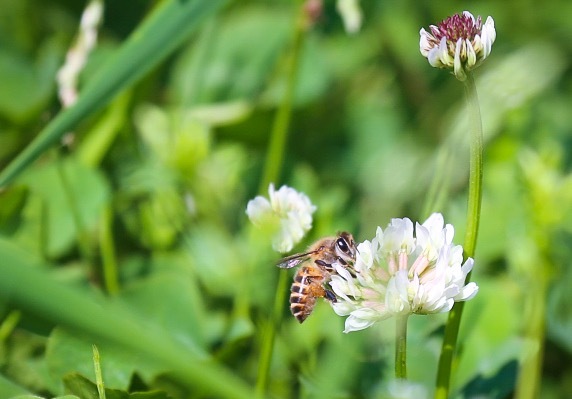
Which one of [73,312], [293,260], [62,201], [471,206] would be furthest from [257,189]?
[73,312]

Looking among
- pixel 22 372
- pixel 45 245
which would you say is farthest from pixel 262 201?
pixel 45 245

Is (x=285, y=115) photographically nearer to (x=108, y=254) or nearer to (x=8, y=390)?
(x=108, y=254)

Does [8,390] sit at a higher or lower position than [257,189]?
lower

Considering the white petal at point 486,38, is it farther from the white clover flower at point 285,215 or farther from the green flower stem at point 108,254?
the green flower stem at point 108,254

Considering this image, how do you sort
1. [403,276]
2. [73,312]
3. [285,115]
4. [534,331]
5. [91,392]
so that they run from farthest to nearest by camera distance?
[285,115]
[534,331]
[91,392]
[403,276]
[73,312]

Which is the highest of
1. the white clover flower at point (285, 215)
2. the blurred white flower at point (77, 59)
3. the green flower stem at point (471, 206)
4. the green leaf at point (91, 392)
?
the blurred white flower at point (77, 59)

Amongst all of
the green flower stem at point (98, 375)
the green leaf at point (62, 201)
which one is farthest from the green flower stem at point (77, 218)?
the green flower stem at point (98, 375)
